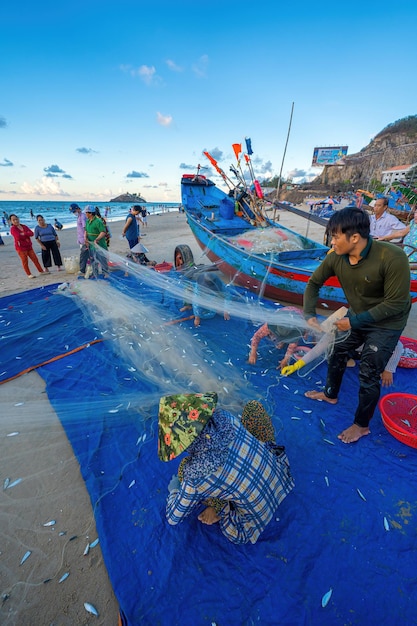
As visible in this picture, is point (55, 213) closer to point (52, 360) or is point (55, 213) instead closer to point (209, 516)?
point (52, 360)

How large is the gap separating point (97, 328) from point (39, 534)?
2.85 m

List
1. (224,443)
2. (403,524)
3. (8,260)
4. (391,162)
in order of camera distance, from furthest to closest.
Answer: (391,162) < (8,260) < (403,524) < (224,443)

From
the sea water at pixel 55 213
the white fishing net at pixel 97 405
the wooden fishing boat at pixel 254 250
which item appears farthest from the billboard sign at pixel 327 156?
the white fishing net at pixel 97 405

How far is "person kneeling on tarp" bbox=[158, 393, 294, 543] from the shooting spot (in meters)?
1.24

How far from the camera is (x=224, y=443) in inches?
52.7

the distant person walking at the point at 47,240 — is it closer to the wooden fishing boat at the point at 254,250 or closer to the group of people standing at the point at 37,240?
the group of people standing at the point at 37,240

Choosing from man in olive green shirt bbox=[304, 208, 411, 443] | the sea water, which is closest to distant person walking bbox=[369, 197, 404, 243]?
man in olive green shirt bbox=[304, 208, 411, 443]

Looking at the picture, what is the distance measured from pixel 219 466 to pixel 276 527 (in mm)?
892

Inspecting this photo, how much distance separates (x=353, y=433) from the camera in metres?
2.37

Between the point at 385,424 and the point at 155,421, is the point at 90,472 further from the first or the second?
the point at 385,424

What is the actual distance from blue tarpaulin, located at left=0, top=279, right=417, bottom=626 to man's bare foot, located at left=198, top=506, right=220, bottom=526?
0.23ft

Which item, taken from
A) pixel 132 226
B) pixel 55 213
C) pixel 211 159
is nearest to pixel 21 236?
pixel 132 226

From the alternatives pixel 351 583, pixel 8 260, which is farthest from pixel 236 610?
pixel 8 260

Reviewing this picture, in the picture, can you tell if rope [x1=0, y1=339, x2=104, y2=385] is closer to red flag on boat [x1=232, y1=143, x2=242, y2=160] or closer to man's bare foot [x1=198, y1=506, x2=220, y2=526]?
man's bare foot [x1=198, y1=506, x2=220, y2=526]
